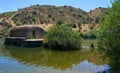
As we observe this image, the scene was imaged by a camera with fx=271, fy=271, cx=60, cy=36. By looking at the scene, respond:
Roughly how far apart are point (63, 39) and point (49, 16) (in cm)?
7766

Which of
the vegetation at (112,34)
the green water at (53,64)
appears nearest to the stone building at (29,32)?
the green water at (53,64)

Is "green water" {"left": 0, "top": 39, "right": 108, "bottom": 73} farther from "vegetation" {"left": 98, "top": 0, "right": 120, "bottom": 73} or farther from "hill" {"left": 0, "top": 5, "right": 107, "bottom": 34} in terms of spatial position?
"hill" {"left": 0, "top": 5, "right": 107, "bottom": 34}

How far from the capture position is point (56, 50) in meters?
41.9

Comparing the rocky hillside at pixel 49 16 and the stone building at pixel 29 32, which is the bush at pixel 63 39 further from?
the rocky hillside at pixel 49 16

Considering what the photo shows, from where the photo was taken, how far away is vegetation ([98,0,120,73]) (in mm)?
22578

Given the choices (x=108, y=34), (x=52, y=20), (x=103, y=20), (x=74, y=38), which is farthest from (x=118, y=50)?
(x=52, y=20)

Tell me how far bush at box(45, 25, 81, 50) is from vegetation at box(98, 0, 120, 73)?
1761 cm

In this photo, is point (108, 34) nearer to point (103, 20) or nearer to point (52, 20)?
point (103, 20)

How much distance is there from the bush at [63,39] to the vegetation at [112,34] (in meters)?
17.6

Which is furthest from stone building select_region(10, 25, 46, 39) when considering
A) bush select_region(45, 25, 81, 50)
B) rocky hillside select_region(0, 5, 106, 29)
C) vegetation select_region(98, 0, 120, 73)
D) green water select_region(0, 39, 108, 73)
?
rocky hillside select_region(0, 5, 106, 29)

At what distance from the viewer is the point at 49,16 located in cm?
11856

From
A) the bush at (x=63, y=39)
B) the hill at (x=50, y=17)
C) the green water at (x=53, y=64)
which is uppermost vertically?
the hill at (x=50, y=17)

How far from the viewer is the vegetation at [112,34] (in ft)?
74.1

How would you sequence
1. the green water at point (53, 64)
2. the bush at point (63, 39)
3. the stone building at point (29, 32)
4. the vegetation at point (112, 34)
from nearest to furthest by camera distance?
the vegetation at point (112, 34) < the green water at point (53, 64) < the bush at point (63, 39) < the stone building at point (29, 32)
